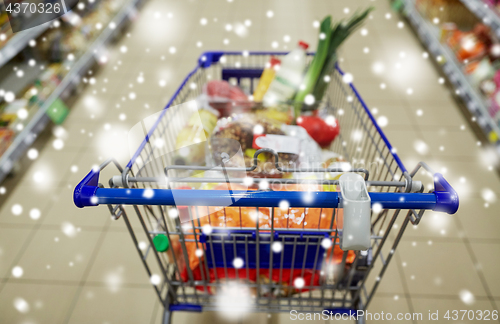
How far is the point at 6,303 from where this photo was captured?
1.63 meters

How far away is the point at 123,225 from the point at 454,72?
3.07 m

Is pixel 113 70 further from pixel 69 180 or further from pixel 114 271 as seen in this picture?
pixel 114 271

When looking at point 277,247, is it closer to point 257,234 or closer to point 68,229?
point 257,234

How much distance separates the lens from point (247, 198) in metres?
0.73

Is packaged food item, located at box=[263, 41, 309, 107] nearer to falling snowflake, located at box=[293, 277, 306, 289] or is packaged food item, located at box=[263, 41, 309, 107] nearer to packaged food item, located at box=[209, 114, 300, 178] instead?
packaged food item, located at box=[209, 114, 300, 178]

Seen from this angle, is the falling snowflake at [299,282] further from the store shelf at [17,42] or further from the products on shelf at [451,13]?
the products on shelf at [451,13]

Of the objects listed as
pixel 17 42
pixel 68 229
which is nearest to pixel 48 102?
pixel 17 42

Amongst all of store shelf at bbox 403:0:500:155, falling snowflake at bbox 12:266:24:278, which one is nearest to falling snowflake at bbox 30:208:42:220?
falling snowflake at bbox 12:266:24:278

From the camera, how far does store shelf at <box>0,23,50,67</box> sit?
7.30 ft

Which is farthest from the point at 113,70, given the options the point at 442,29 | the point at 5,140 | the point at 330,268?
the point at 442,29

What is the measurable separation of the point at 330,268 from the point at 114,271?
1.25 metres

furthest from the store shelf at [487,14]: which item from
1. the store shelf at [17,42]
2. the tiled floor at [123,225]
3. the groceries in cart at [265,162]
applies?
the store shelf at [17,42]

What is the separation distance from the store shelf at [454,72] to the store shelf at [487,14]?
414 mm

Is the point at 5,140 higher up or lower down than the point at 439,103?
lower down
